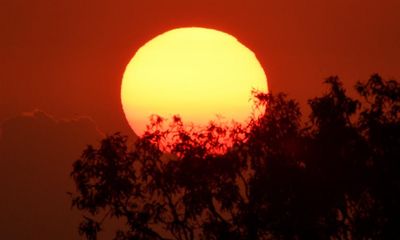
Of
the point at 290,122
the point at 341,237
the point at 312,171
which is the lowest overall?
the point at 341,237

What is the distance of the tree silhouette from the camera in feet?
128

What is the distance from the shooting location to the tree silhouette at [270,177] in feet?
128

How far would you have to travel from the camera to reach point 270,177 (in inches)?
1577

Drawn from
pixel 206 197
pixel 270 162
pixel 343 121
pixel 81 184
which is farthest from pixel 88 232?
pixel 343 121

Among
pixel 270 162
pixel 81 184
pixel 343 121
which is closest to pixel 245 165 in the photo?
pixel 270 162

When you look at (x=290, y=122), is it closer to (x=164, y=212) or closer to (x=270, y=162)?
(x=270, y=162)

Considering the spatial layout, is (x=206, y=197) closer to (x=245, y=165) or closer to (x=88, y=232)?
(x=245, y=165)

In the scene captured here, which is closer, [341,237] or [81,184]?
[341,237]

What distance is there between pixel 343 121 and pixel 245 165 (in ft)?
15.5

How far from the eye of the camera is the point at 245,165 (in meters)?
42.2

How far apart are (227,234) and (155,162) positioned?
16.2 feet

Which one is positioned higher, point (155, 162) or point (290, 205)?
point (155, 162)

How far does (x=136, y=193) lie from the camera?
42.9 m

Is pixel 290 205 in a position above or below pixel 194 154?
below
